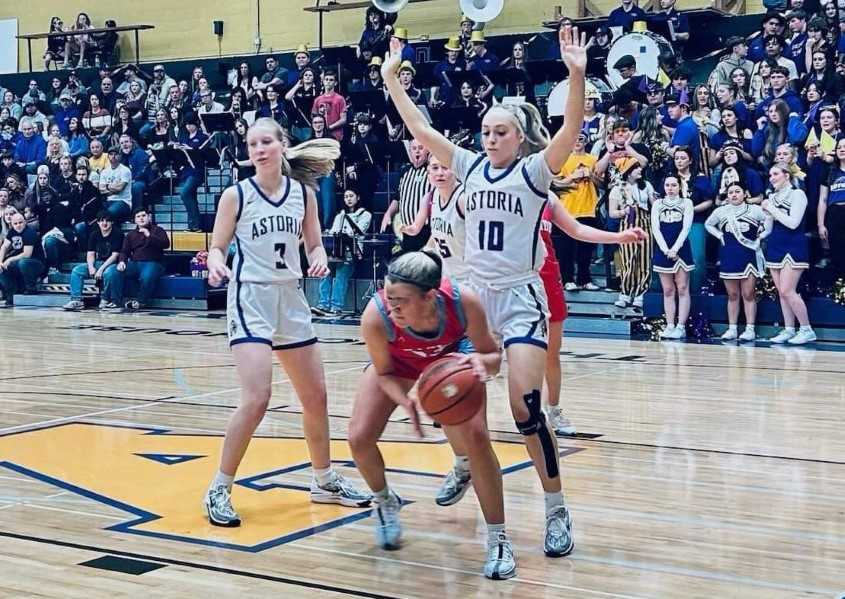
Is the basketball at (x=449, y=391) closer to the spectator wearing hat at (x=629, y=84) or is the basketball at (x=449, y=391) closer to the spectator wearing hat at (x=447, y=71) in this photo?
the spectator wearing hat at (x=629, y=84)

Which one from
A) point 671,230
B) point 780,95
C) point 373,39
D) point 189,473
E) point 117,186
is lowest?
point 189,473

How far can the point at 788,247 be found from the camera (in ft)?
38.7

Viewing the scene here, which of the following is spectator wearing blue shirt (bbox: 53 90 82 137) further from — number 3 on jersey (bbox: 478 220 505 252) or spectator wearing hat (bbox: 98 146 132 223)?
number 3 on jersey (bbox: 478 220 505 252)

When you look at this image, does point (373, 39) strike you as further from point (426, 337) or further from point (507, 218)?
point (426, 337)

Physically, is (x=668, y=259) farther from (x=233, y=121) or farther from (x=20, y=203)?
(x=20, y=203)

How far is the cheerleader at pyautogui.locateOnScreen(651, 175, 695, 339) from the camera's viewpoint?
39.9ft

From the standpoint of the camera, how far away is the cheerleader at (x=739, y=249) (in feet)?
39.4

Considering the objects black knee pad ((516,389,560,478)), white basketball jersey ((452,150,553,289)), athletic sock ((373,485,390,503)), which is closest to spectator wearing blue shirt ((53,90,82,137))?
white basketball jersey ((452,150,553,289))

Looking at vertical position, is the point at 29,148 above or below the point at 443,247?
above

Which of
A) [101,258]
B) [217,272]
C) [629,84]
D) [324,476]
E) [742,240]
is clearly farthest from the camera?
[101,258]

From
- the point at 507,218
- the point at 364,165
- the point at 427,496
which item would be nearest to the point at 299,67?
Result: the point at 364,165

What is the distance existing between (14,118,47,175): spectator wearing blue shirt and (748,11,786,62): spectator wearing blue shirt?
11.6 m

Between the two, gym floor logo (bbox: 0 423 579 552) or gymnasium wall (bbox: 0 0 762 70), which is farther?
gymnasium wall (bbox: 0 0 762 70)

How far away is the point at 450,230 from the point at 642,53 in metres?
9.41
